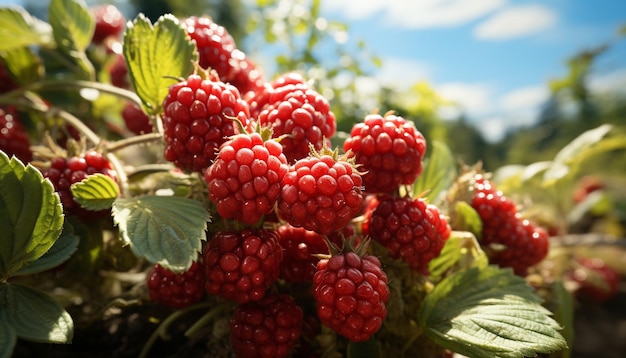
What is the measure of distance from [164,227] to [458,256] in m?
0.41

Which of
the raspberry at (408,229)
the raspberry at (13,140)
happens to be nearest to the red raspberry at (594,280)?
the raspberry at (408,229)

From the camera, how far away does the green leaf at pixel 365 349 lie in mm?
656

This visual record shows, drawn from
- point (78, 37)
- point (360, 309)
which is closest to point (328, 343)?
point (360, 309)

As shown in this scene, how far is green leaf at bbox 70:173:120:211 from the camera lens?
600 millimetres

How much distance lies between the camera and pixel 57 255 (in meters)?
0.61

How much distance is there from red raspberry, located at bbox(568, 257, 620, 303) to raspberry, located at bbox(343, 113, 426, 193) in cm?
82

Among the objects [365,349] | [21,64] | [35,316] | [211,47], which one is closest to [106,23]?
[21,64]

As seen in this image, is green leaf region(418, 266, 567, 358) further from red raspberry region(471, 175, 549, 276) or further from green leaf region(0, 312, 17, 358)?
green leaf region(0, 312, 17, 358)

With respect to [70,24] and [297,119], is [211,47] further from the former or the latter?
[70,24]

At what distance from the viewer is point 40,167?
0.70 metres

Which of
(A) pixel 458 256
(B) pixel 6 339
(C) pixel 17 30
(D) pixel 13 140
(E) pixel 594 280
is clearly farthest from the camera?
(E) pixel 594 280

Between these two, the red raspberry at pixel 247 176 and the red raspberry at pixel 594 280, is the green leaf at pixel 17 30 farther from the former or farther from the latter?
the red raspberry at pixel 594 280

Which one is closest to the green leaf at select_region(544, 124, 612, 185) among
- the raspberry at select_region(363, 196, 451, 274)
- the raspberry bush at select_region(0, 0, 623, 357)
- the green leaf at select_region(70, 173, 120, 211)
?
the raspberry bush at select_region(0, 0, 623, 357)

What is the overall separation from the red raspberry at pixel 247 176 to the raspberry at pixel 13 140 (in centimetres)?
47
